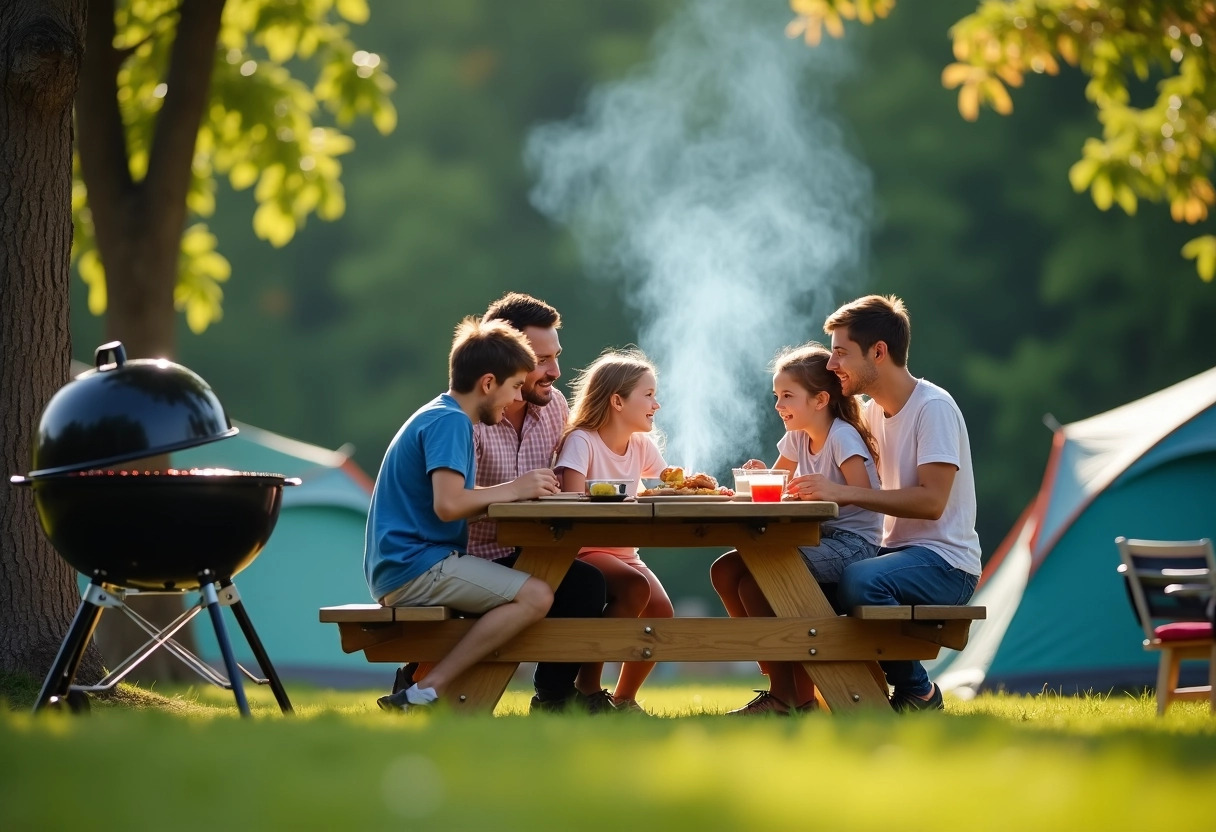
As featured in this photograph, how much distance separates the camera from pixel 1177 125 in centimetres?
859

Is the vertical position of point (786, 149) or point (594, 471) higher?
point (786, 149)

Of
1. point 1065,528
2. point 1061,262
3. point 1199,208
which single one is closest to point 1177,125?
point 1199,208

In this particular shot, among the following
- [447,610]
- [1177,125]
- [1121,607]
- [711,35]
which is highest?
[711,35]

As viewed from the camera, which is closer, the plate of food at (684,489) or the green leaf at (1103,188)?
the plate of food at (684,489)

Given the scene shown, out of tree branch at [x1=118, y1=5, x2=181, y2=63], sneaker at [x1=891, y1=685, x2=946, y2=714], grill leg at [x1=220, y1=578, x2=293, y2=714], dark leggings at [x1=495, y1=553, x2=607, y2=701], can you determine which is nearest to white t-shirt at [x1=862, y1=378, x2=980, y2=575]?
sneaker at [x1=891, y1=685, x2=946, y2=714]

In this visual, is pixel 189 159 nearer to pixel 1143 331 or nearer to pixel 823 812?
pixel 823 812

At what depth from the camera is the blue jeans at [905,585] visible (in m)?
4.43

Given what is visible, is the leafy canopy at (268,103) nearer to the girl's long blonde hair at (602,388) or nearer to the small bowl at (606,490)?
the girl's long blonde hair at (602,388)

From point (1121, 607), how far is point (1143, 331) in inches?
537

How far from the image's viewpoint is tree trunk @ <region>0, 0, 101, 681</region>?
15.3ft

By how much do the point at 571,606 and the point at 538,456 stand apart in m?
0.68

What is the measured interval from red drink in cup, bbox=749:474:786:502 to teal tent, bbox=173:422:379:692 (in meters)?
5.40

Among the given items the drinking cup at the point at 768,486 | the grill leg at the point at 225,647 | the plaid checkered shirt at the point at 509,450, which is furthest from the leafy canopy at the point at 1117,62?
the grill leg at the point at 225,647

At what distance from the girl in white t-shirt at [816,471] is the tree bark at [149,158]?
3.54m
